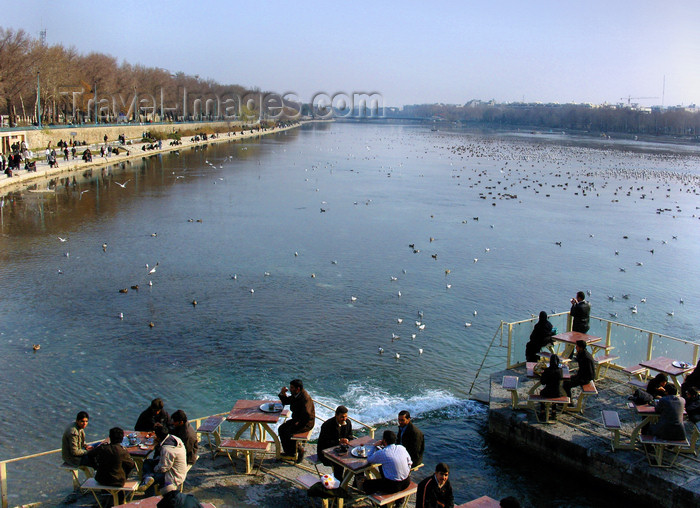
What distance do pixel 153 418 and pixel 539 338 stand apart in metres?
7.86

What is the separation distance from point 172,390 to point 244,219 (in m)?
22.6

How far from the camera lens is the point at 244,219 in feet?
119

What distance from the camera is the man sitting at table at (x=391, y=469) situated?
7.77 meters

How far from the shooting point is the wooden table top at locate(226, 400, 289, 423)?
924cm

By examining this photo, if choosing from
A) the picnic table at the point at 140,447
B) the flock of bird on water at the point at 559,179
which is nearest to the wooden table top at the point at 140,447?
the picnic table at the point at 140,447

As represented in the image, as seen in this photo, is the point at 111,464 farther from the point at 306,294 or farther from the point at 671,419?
the point at 306,294

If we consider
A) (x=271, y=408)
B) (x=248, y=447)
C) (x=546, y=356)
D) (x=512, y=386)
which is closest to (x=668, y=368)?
(x=546, y=356)

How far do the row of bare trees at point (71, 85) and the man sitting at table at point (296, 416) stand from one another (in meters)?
58.0

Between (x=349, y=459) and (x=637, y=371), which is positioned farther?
(x=637, y=371)

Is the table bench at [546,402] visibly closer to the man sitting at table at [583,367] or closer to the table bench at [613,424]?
the man sitting at table at [583,367]

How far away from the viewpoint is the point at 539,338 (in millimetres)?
13148

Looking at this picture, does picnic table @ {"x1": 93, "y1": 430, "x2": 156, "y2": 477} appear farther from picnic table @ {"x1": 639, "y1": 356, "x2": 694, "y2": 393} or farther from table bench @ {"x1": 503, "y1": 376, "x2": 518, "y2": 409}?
picnic table @ {"x1": 639, "y1": 356, "x2": 694, "y2": 393}

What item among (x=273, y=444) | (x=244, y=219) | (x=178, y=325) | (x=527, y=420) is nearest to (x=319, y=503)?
(x=273, y=444)

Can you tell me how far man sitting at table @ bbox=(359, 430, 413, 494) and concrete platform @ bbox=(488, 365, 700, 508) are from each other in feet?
13.3
